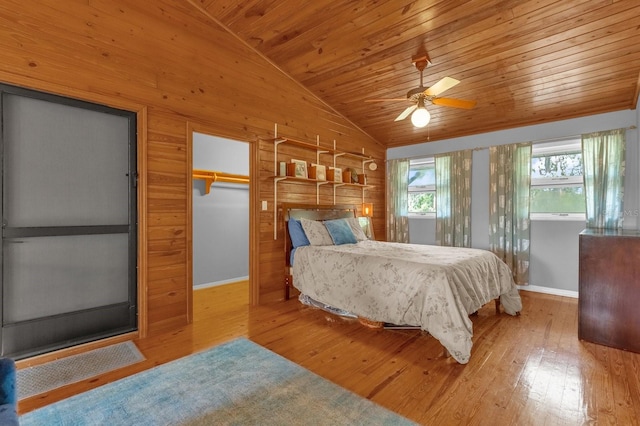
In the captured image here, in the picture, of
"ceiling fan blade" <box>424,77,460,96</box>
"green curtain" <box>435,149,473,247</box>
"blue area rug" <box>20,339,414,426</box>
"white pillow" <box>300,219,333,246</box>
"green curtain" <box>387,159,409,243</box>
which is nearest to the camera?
"blue area rug" <box>20,339,414,426</box>

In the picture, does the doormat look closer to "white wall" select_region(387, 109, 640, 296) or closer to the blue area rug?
the blue area rug

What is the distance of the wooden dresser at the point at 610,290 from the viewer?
2.40 meters

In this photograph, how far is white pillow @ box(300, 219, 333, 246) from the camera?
3.75 meters

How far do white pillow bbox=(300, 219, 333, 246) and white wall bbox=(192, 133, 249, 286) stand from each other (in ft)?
4.80

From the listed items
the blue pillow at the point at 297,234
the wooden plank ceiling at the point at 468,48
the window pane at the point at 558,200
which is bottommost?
the blue pillow at the point at 297,234

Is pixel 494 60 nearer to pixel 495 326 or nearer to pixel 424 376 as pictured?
pixel 495 326

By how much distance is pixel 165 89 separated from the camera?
2867 millimetres

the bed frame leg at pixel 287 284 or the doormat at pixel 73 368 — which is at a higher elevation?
the bed frame leg at pixel 287 284

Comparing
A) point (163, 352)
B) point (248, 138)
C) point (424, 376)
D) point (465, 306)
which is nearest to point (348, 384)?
point (424, 376)

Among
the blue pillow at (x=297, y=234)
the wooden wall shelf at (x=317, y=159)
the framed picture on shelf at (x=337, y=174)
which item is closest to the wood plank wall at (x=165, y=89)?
the wooden wall shelf at (x=317, y=159)

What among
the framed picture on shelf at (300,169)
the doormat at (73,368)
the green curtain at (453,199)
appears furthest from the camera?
the green curtain at (453,199)

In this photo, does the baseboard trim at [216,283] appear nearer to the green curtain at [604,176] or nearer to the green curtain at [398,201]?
the green curtain at [398,201]

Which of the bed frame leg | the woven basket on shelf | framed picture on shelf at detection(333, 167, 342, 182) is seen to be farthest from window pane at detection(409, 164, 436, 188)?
the woven basket on shelf

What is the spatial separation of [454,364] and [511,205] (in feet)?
9.81
